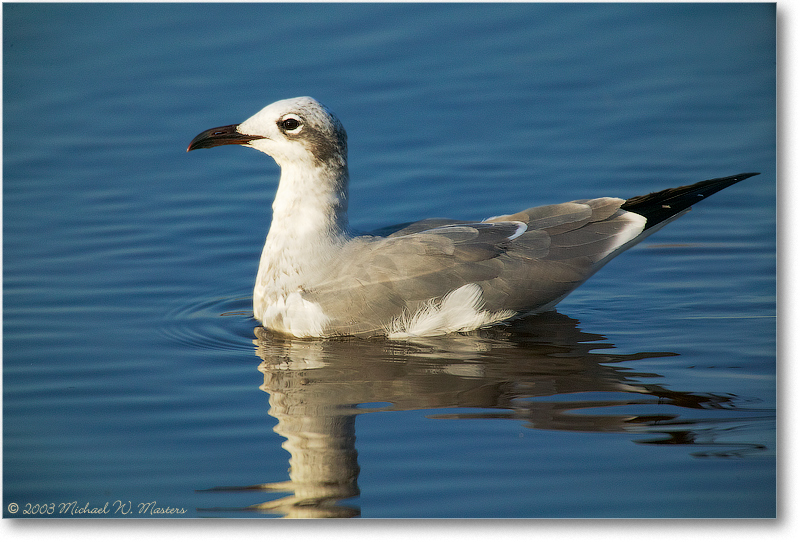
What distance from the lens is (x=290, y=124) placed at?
235 inches

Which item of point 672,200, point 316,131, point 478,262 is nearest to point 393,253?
point 478,262

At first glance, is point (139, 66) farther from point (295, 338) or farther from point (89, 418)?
point (89, 418)

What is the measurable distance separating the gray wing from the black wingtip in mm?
89

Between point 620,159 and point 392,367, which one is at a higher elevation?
point 620,159

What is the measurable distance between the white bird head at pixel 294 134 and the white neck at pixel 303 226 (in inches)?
2.8

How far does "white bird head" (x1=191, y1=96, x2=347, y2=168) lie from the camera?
5945 mm

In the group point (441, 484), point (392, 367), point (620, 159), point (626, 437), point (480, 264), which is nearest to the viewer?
point (441, 484)

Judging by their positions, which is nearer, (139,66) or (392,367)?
(392,367)

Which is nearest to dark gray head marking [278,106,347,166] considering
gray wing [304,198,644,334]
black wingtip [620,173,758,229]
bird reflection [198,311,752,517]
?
gray wing [304,198,644,334]

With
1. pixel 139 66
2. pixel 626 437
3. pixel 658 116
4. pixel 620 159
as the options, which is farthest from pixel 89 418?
pixel 658 116

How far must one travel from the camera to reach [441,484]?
4383 millimetres

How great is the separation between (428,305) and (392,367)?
21.4 inches

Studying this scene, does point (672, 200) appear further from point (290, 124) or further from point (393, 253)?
point (290, 124)

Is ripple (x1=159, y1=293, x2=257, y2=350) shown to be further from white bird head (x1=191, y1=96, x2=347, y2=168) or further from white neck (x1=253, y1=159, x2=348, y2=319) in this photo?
white bird head (x1=191, y1=96, x2=347, y2=168)
